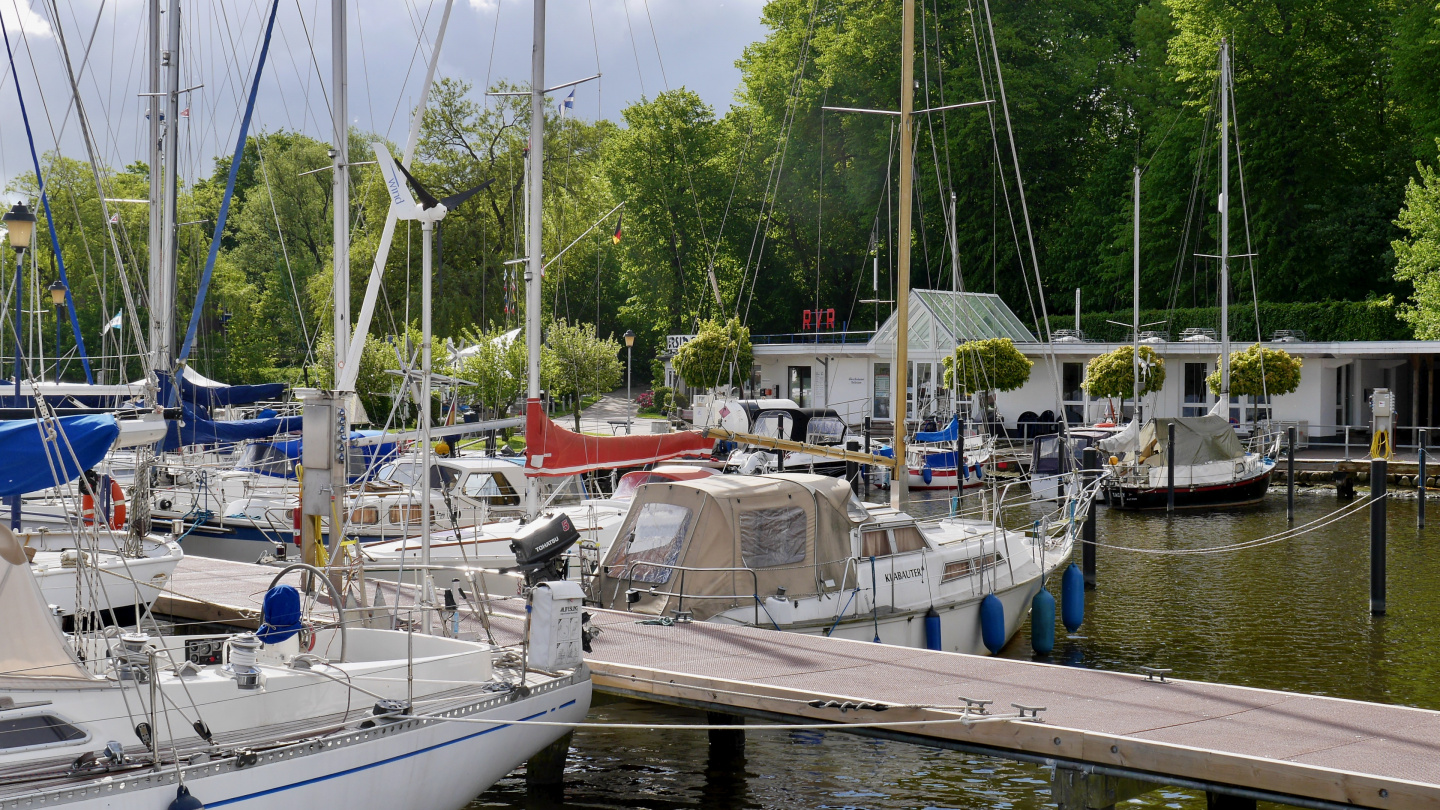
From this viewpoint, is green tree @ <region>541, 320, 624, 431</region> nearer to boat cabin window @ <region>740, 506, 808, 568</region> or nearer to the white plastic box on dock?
boat cabin window @ <region>740, 506, 808, 568</region>

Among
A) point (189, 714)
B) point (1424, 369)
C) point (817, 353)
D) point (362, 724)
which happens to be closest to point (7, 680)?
point (189, 714)

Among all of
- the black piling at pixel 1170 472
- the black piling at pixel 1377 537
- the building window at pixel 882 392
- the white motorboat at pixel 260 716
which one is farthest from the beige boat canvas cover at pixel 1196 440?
the white motorboat at pixel 260 716

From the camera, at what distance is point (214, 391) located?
76.4ft

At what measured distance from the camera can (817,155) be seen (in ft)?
183

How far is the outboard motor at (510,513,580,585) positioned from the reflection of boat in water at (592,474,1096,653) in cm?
113

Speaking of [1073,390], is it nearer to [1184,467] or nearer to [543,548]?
[1184,467]

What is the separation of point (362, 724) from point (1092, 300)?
52.2 m

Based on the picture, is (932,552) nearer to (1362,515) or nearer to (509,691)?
(509,691)

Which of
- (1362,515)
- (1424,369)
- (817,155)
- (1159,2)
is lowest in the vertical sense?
(1362,515)

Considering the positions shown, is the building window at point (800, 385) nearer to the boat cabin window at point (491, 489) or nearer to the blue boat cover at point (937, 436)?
the blue boat cover at point (937, 436)

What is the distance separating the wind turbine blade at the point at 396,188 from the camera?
40.7ft

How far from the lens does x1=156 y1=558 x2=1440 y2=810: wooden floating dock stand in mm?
7965

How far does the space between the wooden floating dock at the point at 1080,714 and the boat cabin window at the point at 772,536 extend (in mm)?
1215

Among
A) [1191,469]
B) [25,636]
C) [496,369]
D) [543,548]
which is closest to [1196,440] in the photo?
[1191,469]
